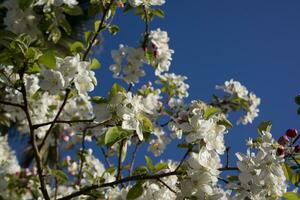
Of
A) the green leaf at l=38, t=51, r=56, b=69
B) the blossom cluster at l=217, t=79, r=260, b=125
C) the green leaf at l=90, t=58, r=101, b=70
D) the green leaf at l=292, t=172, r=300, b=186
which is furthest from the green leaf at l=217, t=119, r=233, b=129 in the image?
the blossom cluster at l=217, t=79, r=260, b=125

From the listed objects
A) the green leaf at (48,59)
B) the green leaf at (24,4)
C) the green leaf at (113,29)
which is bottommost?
the green leaf at (48,59)

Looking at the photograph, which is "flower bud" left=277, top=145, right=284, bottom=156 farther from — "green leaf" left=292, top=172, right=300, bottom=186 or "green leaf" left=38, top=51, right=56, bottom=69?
"green leaf" left=38, top=51, right=56, bottom=69

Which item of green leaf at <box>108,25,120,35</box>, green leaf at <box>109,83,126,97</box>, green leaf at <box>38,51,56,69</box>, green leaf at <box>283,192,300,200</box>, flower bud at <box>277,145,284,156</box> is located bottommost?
green leaf at <box>283,192,300,200</box>

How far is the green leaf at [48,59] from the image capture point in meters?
2.04

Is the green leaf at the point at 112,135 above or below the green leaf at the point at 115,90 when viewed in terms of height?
below

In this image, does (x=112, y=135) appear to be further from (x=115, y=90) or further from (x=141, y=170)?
(x=141, y=170)

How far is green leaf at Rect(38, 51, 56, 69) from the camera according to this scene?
2.04 m

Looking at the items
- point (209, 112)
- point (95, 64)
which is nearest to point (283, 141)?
point (209, 112)

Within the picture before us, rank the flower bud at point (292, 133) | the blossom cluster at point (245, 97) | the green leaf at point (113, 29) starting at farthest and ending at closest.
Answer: the blossom cluster at point (245, 97) → the green leaf at point (113, 29) → the flower bud at point (292, 133)

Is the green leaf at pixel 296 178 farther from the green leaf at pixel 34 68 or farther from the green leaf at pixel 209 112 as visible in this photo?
the green leaf at pixel 34 68

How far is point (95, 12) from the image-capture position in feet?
9.62

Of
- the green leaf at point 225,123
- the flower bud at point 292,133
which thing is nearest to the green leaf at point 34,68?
the green leaf at point 225,123

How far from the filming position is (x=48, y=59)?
2.06 m

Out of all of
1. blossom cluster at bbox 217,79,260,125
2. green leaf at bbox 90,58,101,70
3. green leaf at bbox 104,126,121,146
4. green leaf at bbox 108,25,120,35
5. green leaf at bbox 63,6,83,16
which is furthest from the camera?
blossom cluster at bbox 217,79,260,125
